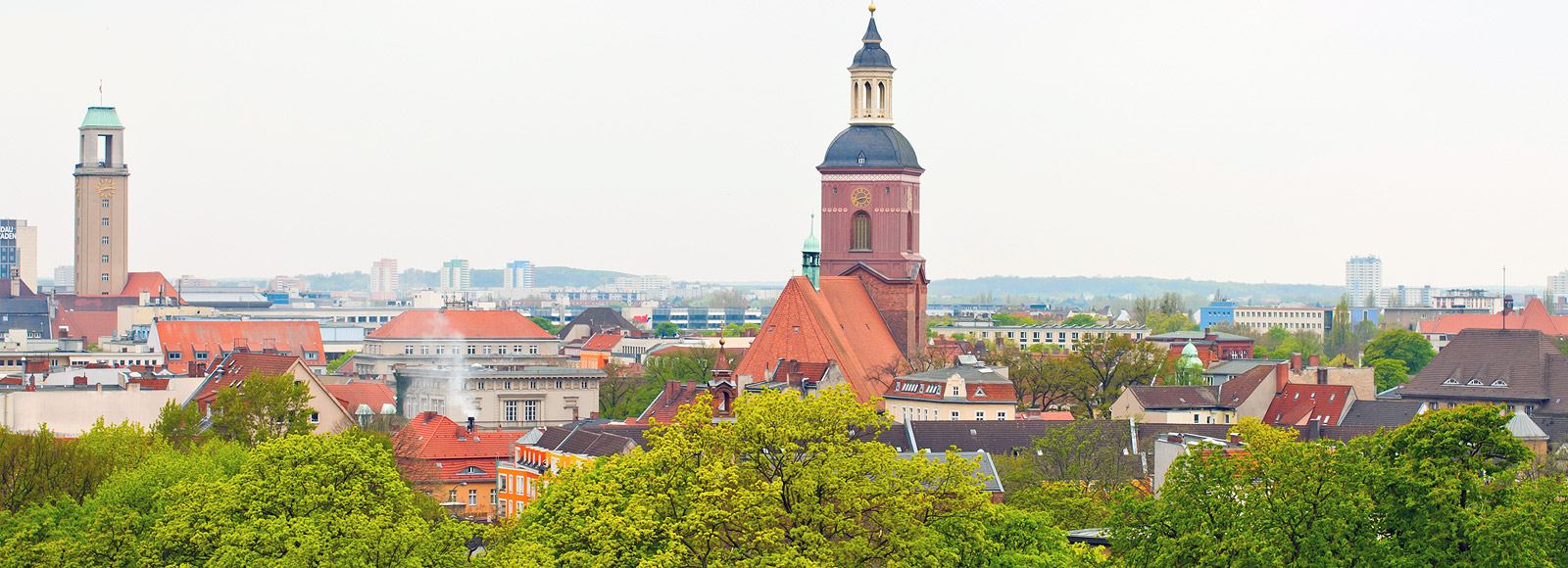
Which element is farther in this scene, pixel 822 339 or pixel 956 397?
pixel 822 339

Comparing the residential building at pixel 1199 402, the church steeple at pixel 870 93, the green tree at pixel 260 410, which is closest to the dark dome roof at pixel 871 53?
the church steeple at pixel 870 93

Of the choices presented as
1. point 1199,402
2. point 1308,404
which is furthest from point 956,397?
point 1308,404

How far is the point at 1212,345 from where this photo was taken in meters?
166

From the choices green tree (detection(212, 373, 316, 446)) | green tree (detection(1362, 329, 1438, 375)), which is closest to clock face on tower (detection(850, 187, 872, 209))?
green tree (detection(1362, 329, 1438, 375))

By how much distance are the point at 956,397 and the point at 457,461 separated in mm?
25141

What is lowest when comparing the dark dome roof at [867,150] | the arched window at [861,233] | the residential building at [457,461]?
the residential building at [457,461]

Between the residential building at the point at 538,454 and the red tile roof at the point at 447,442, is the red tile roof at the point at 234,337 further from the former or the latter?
the residential building at the point at 538,454

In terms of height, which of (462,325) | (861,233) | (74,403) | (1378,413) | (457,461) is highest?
(861,233)

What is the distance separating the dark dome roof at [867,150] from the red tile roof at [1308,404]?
25.2 metres

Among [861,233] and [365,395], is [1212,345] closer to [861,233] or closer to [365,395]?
[861,233]

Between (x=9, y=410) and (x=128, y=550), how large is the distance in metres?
37.8

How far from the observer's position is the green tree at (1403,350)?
150 m

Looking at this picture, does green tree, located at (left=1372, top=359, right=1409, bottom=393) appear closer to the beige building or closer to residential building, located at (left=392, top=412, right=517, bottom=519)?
the beige building

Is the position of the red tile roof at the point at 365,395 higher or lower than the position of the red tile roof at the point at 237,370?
lower
